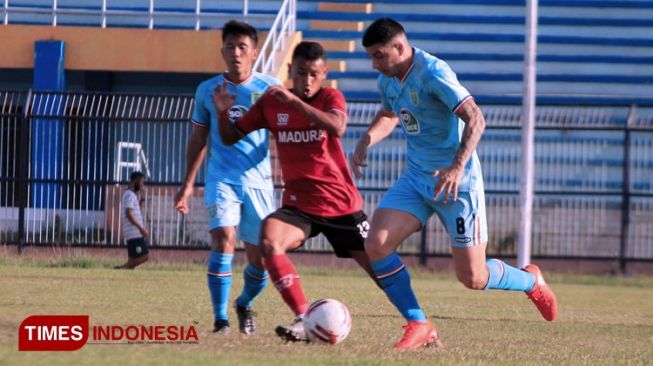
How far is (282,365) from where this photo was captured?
23.0 ft

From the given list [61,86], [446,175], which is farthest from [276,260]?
[61,86]

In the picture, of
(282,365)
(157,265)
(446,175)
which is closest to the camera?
(282,365)

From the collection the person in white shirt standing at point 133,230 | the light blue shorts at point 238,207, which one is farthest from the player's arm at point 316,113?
the person in white shirt standing at point 133,230

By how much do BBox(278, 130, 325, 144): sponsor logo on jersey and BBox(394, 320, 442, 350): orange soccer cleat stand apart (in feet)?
4.33

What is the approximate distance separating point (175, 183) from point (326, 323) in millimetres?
12405

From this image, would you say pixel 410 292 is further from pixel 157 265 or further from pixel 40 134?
pixel 40 134

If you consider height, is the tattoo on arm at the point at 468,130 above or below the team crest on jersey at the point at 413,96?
below

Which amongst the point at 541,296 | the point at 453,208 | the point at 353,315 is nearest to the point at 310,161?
the point at 453,208

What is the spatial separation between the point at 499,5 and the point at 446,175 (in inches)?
768

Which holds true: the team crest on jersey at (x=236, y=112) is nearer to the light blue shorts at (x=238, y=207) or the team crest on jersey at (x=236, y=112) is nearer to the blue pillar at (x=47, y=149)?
the light blue shorts at (x=238, y=207)

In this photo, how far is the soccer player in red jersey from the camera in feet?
27.7

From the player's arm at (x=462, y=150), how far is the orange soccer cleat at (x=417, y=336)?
83 centimetres

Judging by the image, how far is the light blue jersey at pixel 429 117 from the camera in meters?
8.21

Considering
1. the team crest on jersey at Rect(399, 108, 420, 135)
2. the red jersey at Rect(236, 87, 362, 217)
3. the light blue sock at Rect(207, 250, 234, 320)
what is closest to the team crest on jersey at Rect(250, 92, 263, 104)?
the red jersey at Rect(236, 87, 362, 217)
